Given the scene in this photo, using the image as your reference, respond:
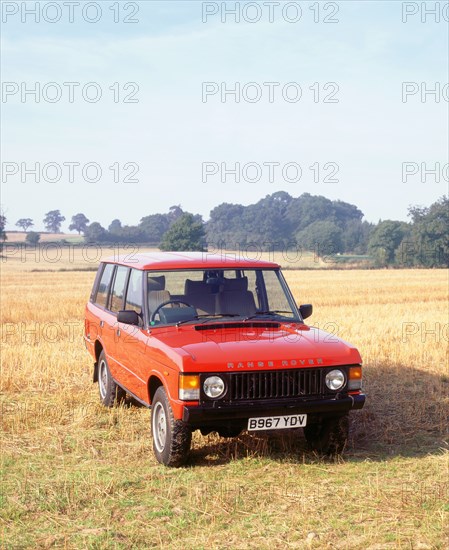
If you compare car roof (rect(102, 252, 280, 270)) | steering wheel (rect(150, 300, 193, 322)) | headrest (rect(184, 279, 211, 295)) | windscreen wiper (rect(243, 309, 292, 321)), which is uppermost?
car roof (rect(102, 252, 280, 270))

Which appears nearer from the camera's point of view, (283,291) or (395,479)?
(395,479)

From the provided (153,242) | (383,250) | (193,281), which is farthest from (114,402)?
(153,242)

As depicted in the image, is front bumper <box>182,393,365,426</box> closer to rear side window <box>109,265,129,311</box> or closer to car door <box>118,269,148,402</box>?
car door <box>118,269,148,402</box>

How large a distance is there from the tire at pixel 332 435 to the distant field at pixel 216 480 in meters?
0.14

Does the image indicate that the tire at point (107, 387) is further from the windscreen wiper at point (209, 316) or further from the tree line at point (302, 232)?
the tree line at point (302, 232)

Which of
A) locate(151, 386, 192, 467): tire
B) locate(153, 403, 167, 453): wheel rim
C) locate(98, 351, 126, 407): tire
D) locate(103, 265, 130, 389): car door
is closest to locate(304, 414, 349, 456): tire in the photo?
locate(151, 386, 192, 467): tire

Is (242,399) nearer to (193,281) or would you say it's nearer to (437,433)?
(193,281)

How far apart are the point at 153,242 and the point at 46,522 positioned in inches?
3784

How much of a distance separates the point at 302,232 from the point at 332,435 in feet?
315

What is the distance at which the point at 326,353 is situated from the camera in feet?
19.1

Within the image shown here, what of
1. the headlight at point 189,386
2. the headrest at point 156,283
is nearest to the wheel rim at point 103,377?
the headrest at point 156,283

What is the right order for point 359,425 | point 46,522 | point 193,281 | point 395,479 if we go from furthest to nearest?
point 359,425 < point 193,281 < point 395,479 < point 46,522

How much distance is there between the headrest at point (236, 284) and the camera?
689cm

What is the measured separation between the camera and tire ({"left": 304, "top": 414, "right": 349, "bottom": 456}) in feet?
20.1
